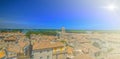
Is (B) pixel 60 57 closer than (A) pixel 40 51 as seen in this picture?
No

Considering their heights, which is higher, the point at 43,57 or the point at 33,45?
the point at 33,45

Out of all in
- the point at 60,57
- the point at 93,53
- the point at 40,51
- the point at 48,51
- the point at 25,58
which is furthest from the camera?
the point at 93,53

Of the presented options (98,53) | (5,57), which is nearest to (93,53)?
(98,53)

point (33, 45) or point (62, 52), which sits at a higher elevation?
point (33, 45)

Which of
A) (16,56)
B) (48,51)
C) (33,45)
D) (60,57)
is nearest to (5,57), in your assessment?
(16,56)

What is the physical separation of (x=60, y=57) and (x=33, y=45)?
7.92 ft

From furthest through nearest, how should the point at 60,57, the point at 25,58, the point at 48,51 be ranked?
the point at 60,57, the point at 48,51, the point at 25,58

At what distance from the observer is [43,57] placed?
953 centimetres

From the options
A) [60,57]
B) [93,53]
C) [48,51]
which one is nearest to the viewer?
[48,51]

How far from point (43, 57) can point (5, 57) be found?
2191mm

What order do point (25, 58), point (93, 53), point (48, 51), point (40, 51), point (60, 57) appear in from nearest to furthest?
point (25, 58) → point (40, 51) → point (48, 51) → point (60, 57) → point (93, 53)

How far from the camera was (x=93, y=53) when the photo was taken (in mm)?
13844

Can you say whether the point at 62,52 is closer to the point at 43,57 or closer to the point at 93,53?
the point at 43,57

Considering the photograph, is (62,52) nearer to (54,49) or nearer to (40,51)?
(54,49)
